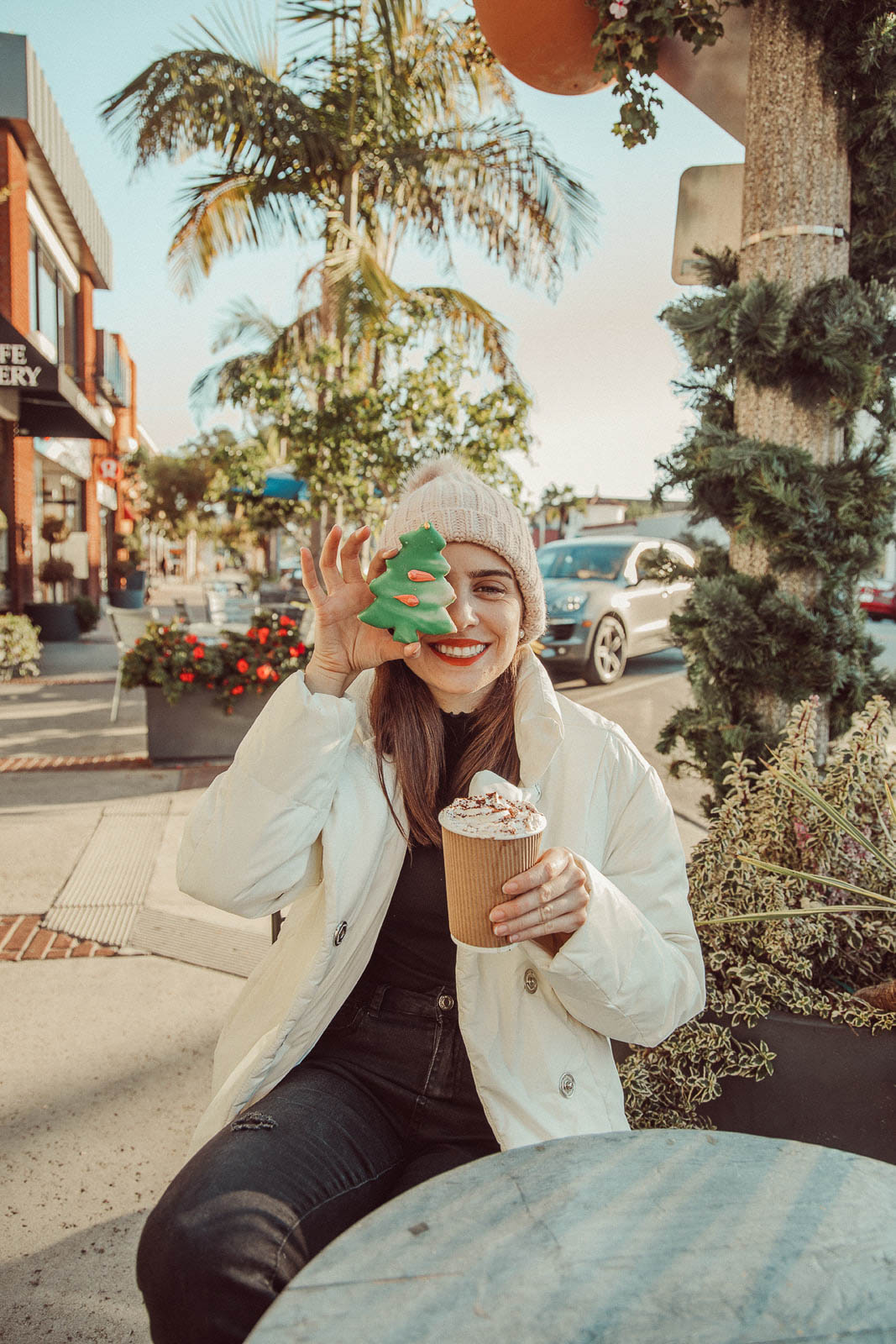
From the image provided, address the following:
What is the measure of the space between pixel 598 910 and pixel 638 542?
1081 cm

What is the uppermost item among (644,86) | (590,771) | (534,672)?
(644,86)

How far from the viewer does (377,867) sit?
1.78 meters

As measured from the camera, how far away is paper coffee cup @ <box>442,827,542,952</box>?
145 centimetres

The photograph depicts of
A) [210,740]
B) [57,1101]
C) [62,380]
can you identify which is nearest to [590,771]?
[57,1101]

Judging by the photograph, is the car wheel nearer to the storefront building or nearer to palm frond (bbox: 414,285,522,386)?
palm frond (bbox: 414,285,522,386)

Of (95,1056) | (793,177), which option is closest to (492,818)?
(95,1056)

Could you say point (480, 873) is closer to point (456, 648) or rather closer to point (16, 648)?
point (456, 648)

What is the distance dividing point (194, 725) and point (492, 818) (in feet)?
18.6

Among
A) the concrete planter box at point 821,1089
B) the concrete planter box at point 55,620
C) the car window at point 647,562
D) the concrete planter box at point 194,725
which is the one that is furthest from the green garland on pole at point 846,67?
the concrete planter box at point 55,620

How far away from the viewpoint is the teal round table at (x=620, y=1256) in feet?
3.07

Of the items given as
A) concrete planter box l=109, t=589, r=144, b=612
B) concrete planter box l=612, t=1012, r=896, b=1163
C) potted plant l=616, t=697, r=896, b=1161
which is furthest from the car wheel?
concrete planter box l=109, t=589, r=144, b=612

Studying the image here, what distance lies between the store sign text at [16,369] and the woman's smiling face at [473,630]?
867cm

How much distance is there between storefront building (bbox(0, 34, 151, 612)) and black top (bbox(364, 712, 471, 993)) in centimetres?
894

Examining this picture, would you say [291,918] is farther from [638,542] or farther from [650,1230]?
[638,542]
